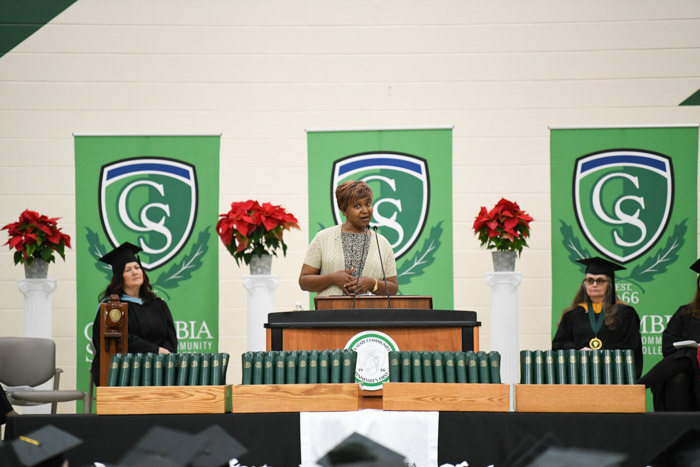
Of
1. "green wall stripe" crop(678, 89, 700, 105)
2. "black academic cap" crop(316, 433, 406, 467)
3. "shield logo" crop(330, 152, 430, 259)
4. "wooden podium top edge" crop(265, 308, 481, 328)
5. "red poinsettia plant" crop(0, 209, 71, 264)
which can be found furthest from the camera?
"green wall stripe" crop(678, 89, 700, 105)

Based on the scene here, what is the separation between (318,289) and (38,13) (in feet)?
12.6

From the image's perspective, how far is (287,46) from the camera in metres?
6.13

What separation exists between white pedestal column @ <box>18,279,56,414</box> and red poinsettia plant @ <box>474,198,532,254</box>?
2747 mm

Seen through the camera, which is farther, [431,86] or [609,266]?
[431,86]

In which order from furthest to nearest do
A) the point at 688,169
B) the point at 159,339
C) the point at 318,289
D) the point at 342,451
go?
the point at 688,169, the point at 159,339, the point at 318,289, the point at 342,451

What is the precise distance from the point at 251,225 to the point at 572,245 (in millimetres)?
2394

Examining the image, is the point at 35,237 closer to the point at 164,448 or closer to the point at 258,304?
the point at 258,304

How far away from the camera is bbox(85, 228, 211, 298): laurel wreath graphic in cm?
594

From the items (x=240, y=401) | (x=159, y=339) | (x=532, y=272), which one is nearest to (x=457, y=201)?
(x=532, y=272)

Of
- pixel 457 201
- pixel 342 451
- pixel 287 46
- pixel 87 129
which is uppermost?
pixel 287 46

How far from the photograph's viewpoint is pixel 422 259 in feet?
19.4

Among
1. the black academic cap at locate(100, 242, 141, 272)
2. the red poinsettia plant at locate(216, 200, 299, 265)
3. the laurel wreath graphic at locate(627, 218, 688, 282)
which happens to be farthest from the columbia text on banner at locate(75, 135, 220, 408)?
the laurel wreath graphic at locate(627, 218, 688, 282)

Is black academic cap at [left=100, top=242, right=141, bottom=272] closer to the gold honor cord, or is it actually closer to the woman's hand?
the woman's hand

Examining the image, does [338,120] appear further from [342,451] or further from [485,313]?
[342,451]
